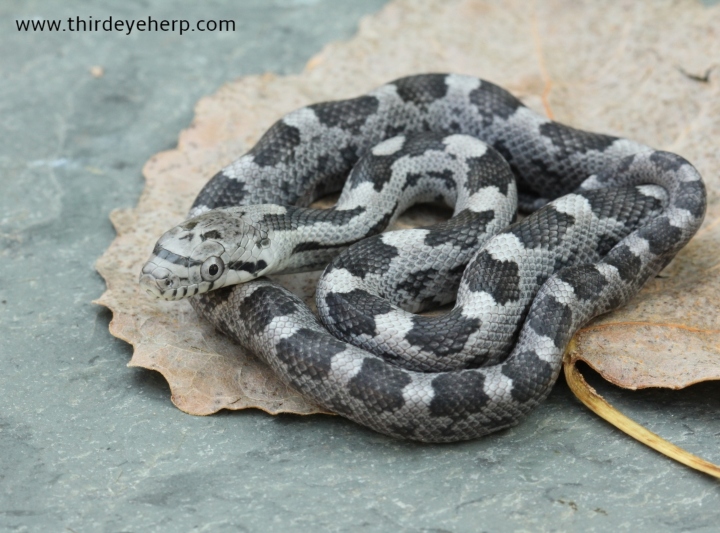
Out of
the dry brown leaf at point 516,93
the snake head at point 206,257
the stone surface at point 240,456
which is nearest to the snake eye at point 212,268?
the snake head at point 206,257

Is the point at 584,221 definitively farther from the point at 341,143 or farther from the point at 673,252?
the point at 341,143

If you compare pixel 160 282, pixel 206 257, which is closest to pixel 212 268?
pixel 206 257

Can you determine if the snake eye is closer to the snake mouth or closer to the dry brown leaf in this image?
the snake mouth

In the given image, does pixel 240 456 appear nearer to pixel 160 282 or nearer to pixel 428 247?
pixel 160 282

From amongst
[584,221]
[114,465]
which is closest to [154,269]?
[114,465]

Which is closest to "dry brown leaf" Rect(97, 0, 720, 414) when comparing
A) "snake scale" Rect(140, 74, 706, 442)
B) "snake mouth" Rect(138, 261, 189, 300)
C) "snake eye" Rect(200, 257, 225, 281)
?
"snake scale" Rect(140, 74, 706, 442)

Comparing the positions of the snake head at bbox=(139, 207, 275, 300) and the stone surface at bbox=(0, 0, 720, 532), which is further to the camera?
the snake head at bbox=(139, 207, 275, 300)

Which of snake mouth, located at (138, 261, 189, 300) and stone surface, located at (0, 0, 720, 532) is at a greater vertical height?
snake mouth, located at (138, 261, 189, 300)
